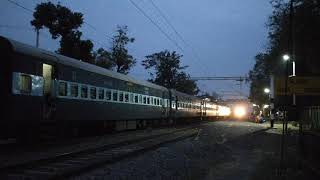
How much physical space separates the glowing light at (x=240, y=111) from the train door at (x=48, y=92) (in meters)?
73.1

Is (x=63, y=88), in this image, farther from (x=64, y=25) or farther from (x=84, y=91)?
(x=64, y=25)

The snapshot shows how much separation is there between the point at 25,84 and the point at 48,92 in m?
2.07

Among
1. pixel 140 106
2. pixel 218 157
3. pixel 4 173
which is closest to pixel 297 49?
pixel 140 106

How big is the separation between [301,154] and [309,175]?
3.61 metres

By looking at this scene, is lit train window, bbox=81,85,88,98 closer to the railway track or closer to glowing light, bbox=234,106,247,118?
the railway track

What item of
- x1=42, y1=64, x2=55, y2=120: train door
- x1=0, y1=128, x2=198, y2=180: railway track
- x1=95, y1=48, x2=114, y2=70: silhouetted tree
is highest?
x1=95, y1=48, x2=114, y2=70: silhouetted tree

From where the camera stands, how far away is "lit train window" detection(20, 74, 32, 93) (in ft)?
59.1

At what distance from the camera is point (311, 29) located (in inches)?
1340

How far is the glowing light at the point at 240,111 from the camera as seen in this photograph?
301 feet

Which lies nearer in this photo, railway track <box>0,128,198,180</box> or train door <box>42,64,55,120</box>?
railway track <box>0,128,198,180</box>

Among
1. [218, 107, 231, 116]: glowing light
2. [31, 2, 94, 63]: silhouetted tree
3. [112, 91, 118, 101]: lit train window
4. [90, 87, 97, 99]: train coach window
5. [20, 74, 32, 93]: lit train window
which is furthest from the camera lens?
[218, 107, 231, 116]: glowing light

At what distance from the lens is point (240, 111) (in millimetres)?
93062

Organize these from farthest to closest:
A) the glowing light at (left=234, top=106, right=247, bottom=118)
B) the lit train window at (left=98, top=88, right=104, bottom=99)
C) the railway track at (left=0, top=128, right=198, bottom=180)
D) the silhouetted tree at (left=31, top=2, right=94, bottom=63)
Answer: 1. the glowing light at (left=234, top=106, right=247, bottom=118)
2. the silhouetted tree at (left=31, top=2, right=94, bottom=63)
3. the lit train window at (left=98, top=88, right=104, bottom=99)
4. the railway track at (left=0, top=128, right=198, bottom=180)

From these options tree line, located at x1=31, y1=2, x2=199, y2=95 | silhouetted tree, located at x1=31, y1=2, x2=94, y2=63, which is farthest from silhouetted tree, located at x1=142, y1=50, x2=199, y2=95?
silhouetted tree, located at x1=31, y1=2, x2=94, y2=63
